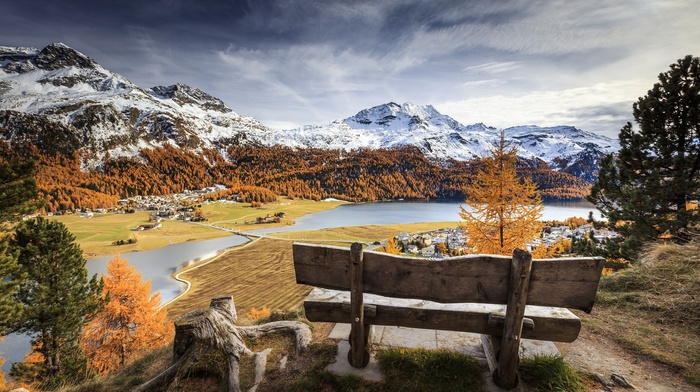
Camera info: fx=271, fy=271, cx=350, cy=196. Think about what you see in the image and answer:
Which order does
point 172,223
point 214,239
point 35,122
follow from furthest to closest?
1. point 35,122
2. point 172,223
3. point 214,239

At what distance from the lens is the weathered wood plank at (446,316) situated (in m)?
3.69

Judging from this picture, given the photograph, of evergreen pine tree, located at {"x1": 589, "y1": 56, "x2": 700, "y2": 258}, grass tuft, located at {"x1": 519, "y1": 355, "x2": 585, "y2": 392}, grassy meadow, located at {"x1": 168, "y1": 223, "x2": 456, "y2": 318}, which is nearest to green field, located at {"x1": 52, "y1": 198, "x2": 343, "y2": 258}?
grassy meadow, located at {"x1": 168, "y1": 223, "x2": 456, "y2": 318}

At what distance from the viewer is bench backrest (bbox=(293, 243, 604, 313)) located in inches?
129

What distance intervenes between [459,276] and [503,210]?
1305 centimetres

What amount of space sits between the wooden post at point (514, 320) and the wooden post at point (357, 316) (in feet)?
6.18

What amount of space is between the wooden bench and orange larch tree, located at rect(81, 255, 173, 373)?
854 inches

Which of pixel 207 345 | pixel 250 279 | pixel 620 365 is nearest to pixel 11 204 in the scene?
pixel 207 345

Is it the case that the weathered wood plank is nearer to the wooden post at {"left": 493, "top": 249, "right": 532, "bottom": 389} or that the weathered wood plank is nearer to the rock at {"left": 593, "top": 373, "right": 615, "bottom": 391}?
the wooden post at {"left": 493, "top": 249, "right": 532, "bottom": 389}

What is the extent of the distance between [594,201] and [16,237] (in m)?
32.3

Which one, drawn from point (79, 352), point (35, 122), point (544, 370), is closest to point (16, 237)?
point (79, 352)

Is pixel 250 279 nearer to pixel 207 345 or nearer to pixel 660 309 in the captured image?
pixel 207 345

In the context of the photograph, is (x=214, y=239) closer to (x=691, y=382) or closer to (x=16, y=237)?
(x=16, y=237)

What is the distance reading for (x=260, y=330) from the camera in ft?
20.0

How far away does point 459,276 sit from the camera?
11.3ft
